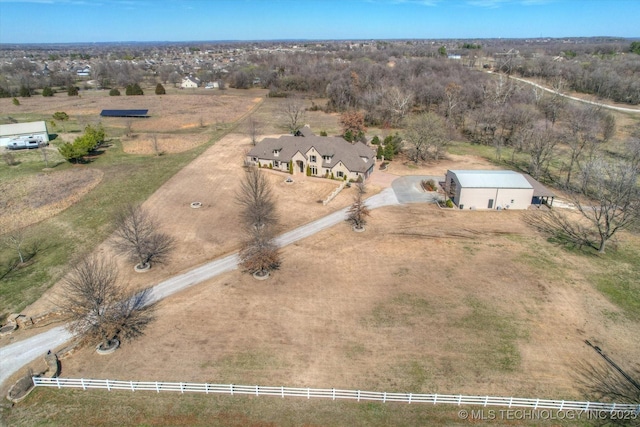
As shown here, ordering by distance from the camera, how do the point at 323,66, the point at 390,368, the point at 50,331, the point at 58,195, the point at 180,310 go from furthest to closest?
the point at 323,66 → the point at 58,195 → the point at 180,310 → the point at 50,331 → the point at 390,368

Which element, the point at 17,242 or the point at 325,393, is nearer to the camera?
the point at 325,393

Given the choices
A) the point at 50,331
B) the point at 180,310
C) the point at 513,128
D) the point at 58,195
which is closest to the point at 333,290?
the point at 180,310

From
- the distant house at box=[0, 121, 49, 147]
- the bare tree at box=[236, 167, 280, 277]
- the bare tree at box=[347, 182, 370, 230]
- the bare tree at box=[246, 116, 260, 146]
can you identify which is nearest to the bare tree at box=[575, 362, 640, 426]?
the bare tree at box=[347, 182, 370, 230]

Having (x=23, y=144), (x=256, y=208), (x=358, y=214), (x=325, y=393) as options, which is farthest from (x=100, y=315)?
(x=23, y=144)

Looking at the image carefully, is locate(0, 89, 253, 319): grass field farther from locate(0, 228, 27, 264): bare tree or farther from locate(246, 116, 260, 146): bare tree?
locate(246, 116, 260, 146): bare tree

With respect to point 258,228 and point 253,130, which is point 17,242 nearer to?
point 258,228

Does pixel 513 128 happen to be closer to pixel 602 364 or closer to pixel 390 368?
pixel 602 364

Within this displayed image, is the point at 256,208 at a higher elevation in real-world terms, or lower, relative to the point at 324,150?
lower
